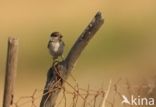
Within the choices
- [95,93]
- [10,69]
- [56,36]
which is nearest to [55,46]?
[56,36]

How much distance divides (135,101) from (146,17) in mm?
6614

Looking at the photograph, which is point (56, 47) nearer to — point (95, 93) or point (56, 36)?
point (56, 36)

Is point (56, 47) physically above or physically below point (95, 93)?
above

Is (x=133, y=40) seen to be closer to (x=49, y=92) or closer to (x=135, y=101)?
(x=135, y=101)

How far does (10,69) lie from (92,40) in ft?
22.5

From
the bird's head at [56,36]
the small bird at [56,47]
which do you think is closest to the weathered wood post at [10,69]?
the small bird at [56,47]

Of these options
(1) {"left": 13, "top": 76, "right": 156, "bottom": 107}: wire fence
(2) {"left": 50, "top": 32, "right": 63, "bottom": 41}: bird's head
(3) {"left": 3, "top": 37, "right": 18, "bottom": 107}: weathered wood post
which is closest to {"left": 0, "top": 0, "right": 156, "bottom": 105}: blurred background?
(1) {"left": 13, "top": 76, "right": 156, "bottom": 107}: wire fence

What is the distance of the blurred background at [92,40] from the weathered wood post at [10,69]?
393 cm

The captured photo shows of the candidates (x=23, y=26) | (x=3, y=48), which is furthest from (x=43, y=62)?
(x=23, y=26)

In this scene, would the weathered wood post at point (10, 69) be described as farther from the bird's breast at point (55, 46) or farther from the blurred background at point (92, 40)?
the blurred background at point (92, 40)

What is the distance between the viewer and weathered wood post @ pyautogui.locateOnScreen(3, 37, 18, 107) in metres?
3.50

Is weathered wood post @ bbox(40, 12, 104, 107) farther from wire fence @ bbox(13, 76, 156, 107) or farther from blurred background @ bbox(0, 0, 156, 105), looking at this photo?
blurred background @ bbox(0, 0, 156, 105)

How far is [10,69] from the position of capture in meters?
3.55

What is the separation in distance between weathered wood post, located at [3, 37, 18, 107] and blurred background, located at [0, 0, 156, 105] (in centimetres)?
393
